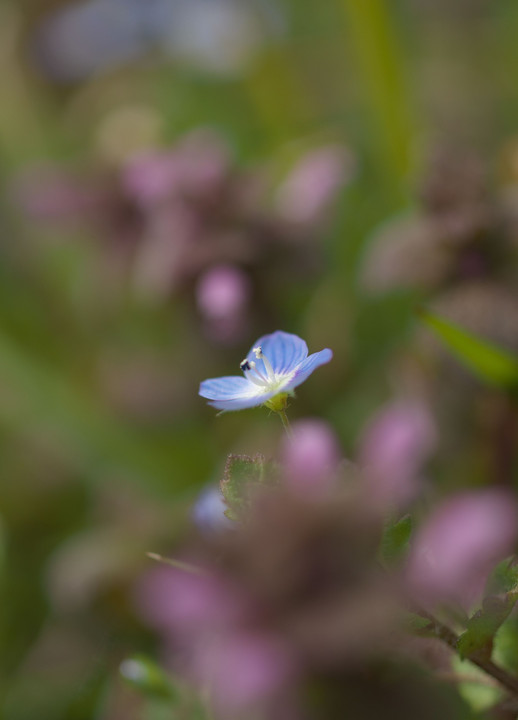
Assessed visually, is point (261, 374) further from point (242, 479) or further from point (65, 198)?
point (65, 198)

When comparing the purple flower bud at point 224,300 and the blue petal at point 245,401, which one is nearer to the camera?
the blue petal at point 245,401

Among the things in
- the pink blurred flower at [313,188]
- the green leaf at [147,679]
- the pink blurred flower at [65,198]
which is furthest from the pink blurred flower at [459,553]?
the pink blurred flower at [65,198]

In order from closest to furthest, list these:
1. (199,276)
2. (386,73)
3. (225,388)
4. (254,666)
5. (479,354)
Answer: (254,666) < (225,388) < (479,354) < (199,276) < (386,73)

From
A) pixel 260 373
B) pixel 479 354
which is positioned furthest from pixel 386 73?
pixel 260 373

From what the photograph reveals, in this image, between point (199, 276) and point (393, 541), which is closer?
point (393, 541)

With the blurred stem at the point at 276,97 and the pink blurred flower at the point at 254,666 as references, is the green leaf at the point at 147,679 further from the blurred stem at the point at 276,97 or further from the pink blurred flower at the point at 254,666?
the blurred stem at the point at 276,97

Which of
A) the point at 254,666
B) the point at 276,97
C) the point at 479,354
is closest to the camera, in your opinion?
the point at 254,666

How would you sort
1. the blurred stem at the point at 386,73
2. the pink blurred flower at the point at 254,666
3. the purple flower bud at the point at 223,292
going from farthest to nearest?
the blurred stem at the point at 386,73
the purple flower bud at the point at 223,292
the pink blurred flower at the point at 254,666
